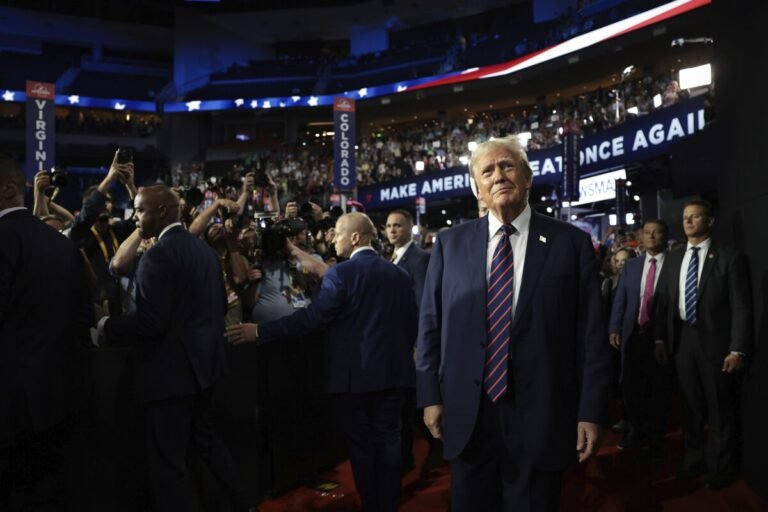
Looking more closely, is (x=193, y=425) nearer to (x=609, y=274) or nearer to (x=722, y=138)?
(x=722, y=138)

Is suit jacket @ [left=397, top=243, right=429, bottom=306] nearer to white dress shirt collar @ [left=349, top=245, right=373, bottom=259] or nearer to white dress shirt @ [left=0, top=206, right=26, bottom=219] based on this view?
white dress shirt collar @ [left=349, top=245, right=373, bottom=259]

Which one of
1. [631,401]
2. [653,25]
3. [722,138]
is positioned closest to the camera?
[722,138]

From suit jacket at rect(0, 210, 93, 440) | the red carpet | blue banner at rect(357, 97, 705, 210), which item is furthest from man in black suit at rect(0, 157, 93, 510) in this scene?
blue banner at rect(357, 97, 705, 210)

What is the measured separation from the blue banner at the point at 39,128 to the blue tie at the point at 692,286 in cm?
1062

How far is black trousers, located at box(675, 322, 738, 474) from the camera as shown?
4.51 m

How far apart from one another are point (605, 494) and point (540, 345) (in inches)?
99.1

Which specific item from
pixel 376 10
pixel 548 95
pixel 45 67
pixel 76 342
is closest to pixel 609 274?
pixel 76 342

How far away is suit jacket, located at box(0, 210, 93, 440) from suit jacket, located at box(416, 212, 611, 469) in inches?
61.2

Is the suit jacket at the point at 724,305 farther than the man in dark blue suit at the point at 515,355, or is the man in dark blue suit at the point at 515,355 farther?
the suit jacket at the point at 724,305

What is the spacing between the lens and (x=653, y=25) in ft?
61.9

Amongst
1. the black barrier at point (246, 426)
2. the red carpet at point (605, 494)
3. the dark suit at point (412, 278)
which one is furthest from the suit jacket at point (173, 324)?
the dark suit at point (412, 278)

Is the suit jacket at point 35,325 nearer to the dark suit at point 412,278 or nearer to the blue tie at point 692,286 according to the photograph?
the dark suit at point 412,278

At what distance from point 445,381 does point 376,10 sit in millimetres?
32392

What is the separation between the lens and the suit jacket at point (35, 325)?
2734 millimetres
